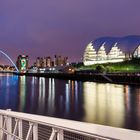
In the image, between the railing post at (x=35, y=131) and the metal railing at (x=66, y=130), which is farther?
the railing post at (x=35, y=131)

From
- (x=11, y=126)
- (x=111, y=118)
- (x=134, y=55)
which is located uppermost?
(x=134, y=55)

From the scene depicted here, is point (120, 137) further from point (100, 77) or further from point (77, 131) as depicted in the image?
point (100, 77)

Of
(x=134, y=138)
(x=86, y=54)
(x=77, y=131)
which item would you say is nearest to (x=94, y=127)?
(x=77, y=131)

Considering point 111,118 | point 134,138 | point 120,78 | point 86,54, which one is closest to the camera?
point 134,138

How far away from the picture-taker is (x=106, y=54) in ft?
389

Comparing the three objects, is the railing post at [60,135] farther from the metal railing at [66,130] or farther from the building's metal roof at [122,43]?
the building's metal roof at [122,43]

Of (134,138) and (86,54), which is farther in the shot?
(86,54)

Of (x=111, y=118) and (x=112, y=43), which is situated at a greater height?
(x=112, y=43)

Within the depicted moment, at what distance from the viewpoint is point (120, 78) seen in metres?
58.6

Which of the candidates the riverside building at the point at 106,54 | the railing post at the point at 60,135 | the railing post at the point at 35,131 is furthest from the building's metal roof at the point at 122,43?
the railing post at the point at 60,135

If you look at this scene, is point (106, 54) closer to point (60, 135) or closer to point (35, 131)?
point (35, 131)

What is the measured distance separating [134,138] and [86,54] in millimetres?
129472

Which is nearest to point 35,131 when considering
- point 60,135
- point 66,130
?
point 60,135

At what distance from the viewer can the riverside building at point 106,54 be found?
104 meters
